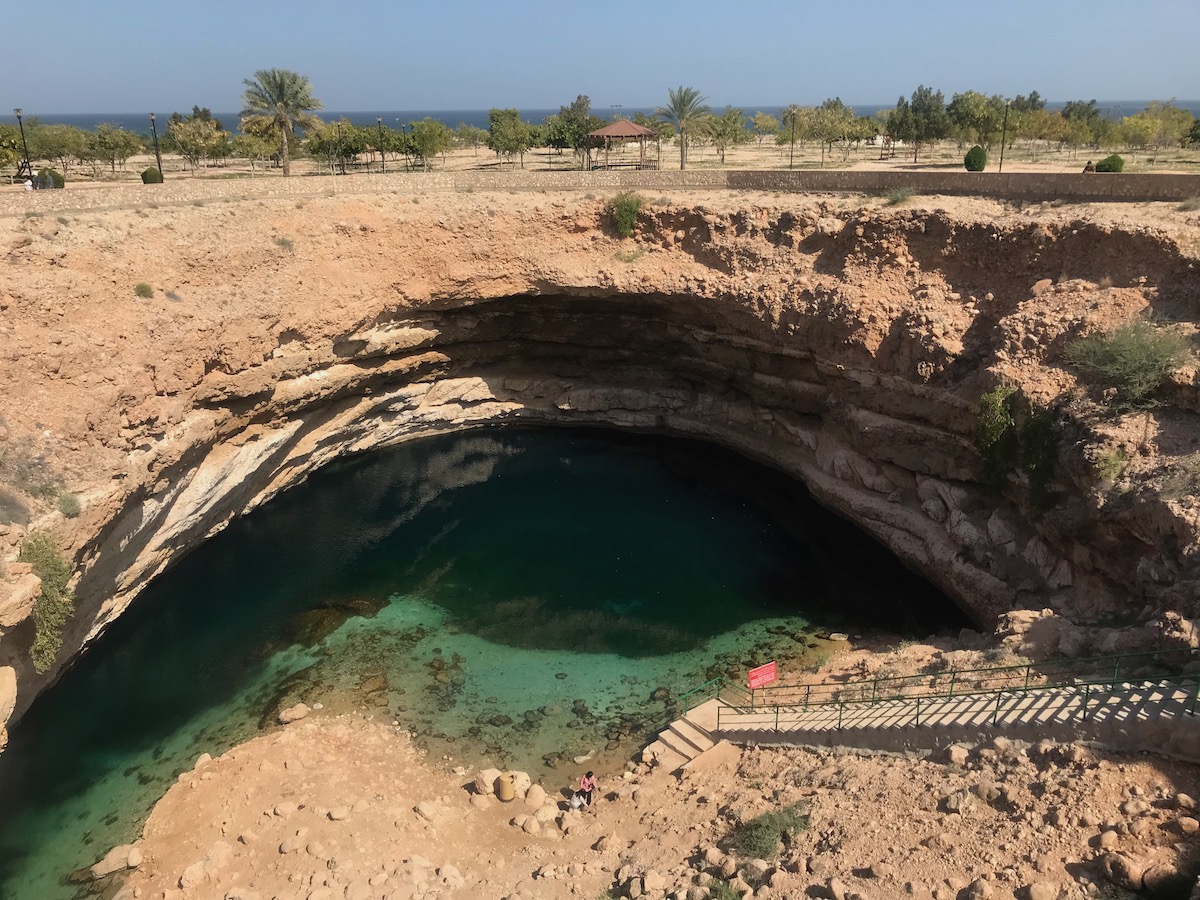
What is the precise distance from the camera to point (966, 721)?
15.2m

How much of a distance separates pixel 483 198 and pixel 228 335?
1357 centimetres

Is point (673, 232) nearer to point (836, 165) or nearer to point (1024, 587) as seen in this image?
point (1024, 587)

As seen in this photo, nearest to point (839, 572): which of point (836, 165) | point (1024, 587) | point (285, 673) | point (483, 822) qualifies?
point (1024, 587)

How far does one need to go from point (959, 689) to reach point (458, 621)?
15.0 m

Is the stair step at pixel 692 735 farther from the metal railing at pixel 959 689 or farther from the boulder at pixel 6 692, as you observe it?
the boulder at pixel 6 692

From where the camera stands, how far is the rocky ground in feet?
38.5

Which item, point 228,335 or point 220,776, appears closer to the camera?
point 220,776

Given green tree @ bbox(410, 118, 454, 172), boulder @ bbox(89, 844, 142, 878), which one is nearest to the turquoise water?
boulder @ bbox(89, 844, 142, 878)

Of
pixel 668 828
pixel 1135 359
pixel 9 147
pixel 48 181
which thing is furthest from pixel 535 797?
pixel 9 147

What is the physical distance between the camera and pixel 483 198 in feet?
112

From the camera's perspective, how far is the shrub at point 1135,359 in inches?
794

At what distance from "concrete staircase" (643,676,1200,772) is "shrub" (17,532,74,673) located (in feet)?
47.5

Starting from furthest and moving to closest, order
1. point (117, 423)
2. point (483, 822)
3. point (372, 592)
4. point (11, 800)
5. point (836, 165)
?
1. point (836, 165)
2. point (372, 592)
3. point (117, 423)
4. point (11, 800)
5. point (483, 822)

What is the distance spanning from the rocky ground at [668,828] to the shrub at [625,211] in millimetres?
22707
